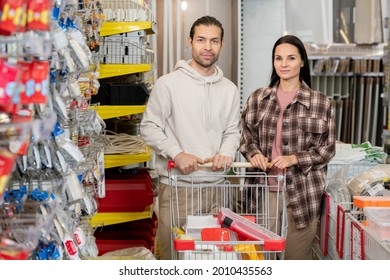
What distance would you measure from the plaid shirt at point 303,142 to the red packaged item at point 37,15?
1800 mm

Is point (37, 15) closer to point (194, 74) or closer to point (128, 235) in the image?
point (194, 74)

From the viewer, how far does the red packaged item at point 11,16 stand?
148 centimetres

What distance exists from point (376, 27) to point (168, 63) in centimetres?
242

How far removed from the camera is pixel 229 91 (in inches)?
136

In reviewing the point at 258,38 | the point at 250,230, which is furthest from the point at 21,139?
the point at 258,38

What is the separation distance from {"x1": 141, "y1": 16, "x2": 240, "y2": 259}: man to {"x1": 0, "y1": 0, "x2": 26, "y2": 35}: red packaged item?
1821 millimetres

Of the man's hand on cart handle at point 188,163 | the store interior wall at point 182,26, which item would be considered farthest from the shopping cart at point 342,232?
the store interior wall at point 182,26

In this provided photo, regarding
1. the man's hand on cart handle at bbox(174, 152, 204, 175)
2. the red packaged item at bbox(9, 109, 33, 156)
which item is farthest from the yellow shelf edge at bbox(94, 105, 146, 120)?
the red packaged item at bbox(9, 109, 33, 156)

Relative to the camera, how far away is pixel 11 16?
1496 millimetres

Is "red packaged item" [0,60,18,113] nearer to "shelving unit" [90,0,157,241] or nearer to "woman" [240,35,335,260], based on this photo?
"woman" [240,35,335,260]
